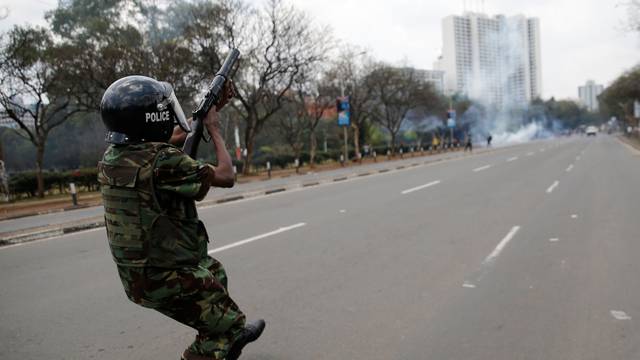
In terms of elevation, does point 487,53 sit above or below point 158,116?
above

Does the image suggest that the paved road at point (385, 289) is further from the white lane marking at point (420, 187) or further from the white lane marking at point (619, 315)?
the white lane marking at point (420, 187)

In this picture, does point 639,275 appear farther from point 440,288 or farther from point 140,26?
point 140,26

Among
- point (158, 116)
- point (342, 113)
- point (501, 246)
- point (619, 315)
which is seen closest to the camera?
point (158, 116)

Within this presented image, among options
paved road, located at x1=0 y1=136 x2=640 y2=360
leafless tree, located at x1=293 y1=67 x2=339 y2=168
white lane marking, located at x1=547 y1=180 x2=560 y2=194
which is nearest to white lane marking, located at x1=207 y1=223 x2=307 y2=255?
paved road, located at x1=0 y1=136 x2=640 y2=360

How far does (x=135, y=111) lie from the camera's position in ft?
7.22

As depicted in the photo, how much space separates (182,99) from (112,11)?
9.69 metres

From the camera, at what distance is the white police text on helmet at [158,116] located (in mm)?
2227

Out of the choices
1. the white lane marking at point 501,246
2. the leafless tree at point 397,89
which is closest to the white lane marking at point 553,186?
the white lane marking at point 501,246

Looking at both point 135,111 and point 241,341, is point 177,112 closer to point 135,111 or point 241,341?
point 135,111

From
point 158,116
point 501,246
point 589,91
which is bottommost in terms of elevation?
point 501,246

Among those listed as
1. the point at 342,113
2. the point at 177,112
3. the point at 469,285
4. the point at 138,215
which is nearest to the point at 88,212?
the point at 469,285

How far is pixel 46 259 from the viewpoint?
7363 mm

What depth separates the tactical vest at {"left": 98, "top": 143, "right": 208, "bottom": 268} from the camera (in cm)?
213

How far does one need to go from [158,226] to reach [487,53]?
221 feet
